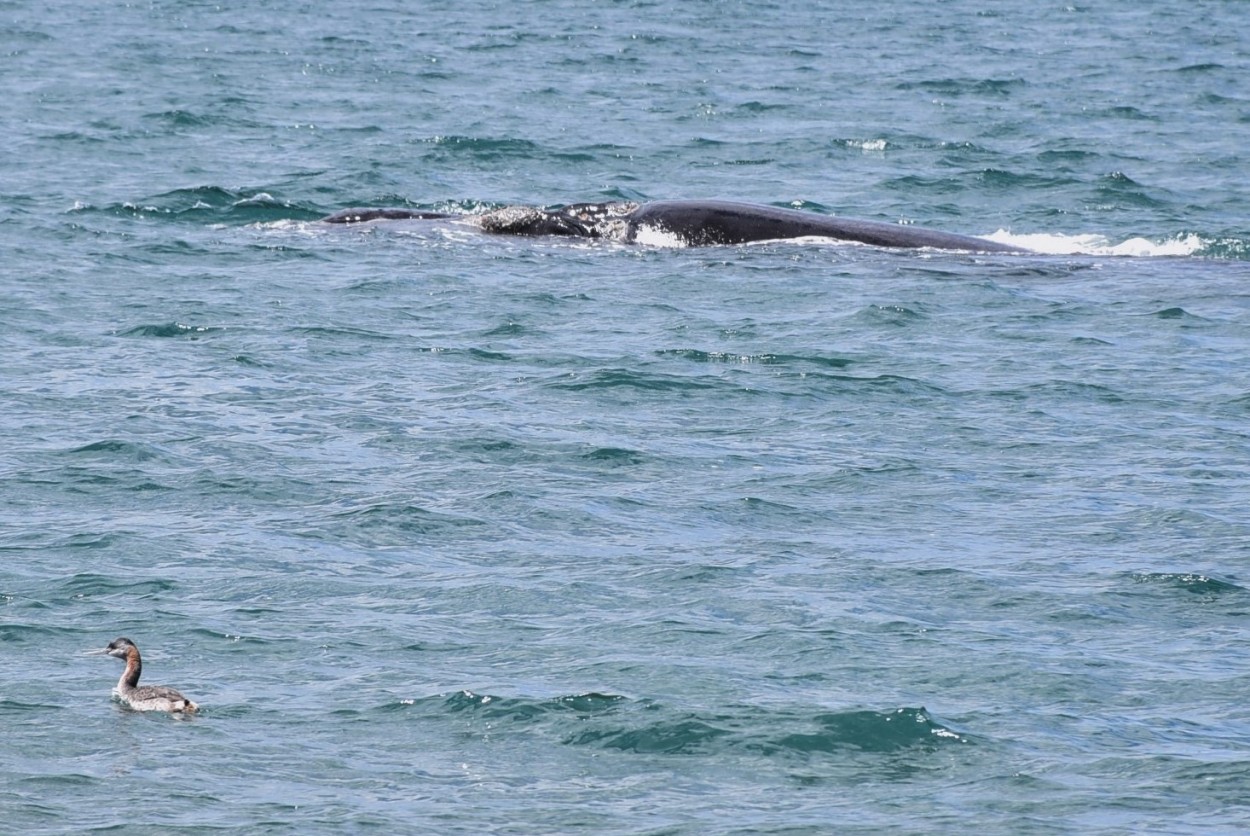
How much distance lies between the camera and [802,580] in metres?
12.6

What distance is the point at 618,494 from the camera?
562 inches

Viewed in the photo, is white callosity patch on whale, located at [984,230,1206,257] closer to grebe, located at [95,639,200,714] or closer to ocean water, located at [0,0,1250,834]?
ocean water, located at [0,0,1250,834]

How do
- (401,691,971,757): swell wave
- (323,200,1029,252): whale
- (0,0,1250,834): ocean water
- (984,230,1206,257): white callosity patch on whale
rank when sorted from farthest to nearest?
(984,230,1206,257): white callosity patch on whale
(323,200,1029,252): whale
(401,691,971,757): swell wave
(0,0,1250,834): ocean water

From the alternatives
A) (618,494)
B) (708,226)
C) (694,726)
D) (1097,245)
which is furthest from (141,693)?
(1097,245)

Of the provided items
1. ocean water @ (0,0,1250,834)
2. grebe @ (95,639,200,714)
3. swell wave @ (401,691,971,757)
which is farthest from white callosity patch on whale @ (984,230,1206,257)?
grebe @ (95,639,200,714)

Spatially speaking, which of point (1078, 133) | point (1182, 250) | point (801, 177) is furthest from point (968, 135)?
point (1182, 250)

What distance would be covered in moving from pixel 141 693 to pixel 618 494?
4.57 m

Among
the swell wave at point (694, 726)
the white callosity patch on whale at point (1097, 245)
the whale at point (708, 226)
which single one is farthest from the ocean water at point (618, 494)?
the whale at point (708, 226)

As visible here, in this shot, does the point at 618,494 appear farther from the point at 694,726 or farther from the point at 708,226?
the point at 708,226

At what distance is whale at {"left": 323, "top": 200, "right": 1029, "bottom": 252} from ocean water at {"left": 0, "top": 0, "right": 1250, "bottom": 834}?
0.32 m

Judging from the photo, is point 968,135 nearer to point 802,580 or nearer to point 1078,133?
point 1078,133

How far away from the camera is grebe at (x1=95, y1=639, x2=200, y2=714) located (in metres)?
10.3

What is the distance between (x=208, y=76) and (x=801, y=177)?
12943 mm

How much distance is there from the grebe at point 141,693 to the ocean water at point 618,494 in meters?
0.08
